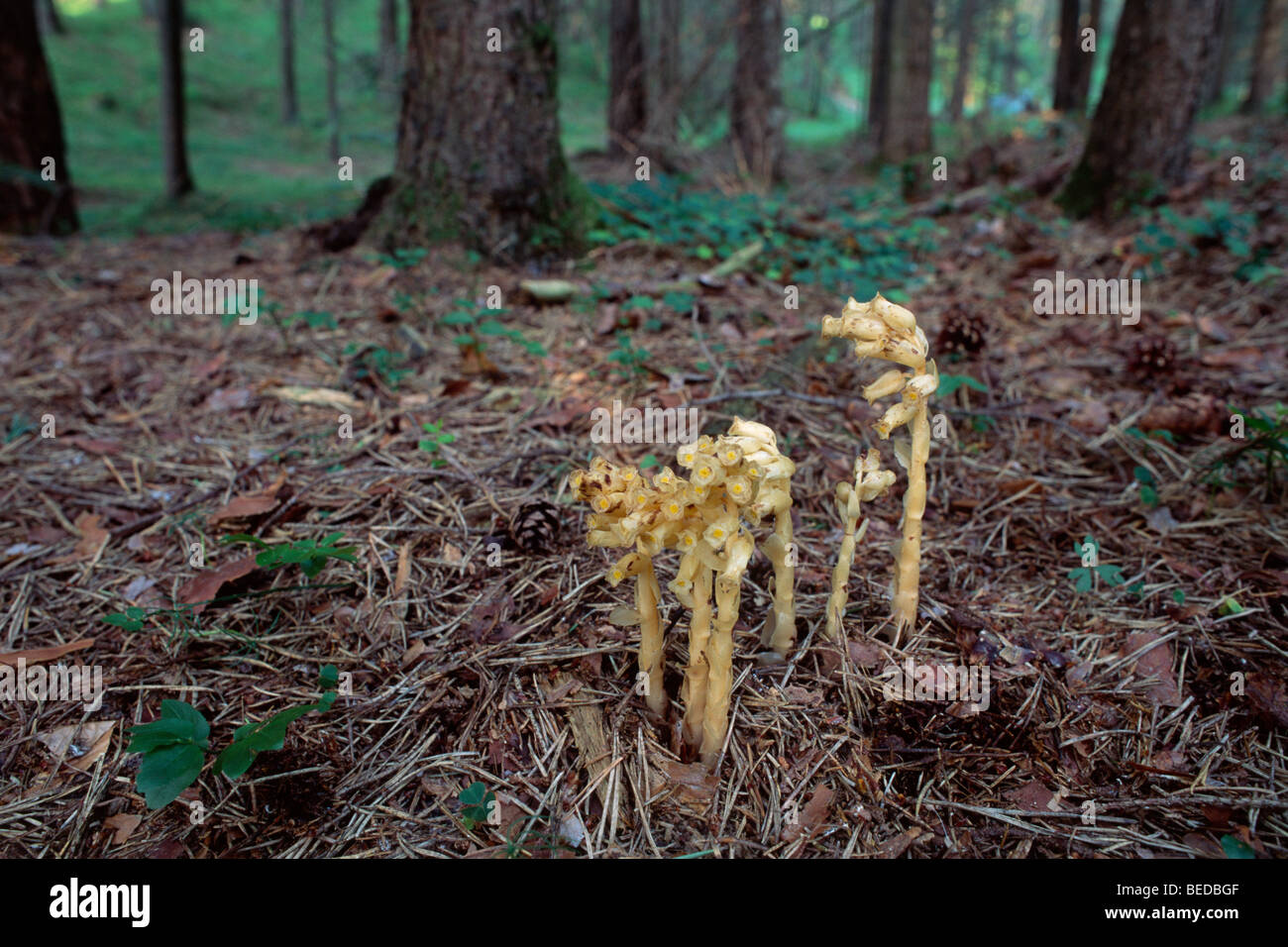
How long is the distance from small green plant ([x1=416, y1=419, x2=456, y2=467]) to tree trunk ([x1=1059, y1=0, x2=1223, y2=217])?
14.4 feet

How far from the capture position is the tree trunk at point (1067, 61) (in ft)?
32.7

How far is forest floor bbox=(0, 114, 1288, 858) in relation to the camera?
138 centimetres

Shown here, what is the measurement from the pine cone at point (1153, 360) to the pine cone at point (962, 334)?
526mm

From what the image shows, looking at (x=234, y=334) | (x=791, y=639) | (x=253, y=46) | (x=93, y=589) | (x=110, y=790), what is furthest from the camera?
(x=253, y=46)

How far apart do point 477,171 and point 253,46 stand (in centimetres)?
2823

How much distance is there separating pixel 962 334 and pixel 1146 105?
9.41ft

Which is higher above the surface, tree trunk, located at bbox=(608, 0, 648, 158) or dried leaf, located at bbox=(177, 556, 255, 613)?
tree trunk, located at bbox=(608, 0, 648, 158)

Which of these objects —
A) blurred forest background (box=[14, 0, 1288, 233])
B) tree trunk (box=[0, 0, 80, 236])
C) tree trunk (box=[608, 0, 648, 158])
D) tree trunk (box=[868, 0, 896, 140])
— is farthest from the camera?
tree trunk (box=[868, 0, 896, 140])

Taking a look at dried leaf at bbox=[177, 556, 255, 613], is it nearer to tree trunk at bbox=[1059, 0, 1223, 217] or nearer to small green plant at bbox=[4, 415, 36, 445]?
small green plant at bbox=[4, 415, 36, 445]

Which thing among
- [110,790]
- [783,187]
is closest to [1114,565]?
[110,790]

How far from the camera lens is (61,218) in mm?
5688

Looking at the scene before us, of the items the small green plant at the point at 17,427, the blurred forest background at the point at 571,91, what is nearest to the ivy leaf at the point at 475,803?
the small green plant at the point at 17,427

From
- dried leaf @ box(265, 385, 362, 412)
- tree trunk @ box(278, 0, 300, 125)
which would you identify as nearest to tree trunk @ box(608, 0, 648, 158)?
dried leaf @ box(265, 385, 362, 412)

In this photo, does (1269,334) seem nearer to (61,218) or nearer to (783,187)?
(783,187)
